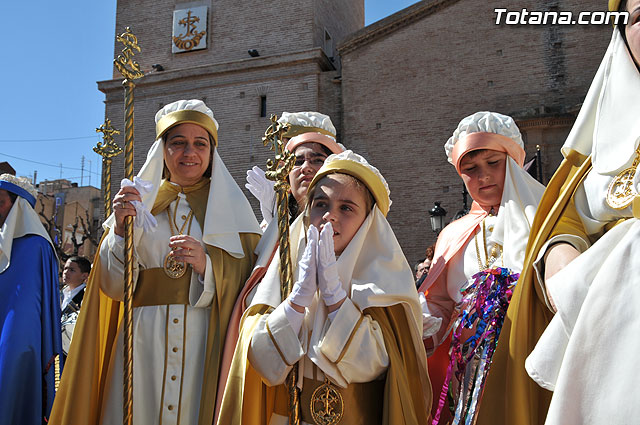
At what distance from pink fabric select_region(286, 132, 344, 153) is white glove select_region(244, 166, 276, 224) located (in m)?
0.32

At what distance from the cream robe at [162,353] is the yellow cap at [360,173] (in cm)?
95

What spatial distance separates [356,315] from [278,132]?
3.78ft

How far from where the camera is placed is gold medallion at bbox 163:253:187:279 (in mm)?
3594

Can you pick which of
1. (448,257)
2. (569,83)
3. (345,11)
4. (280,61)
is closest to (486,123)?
(448,257)

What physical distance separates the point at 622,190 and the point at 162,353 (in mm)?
2504

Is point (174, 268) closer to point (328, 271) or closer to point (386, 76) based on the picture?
point (328, 271)

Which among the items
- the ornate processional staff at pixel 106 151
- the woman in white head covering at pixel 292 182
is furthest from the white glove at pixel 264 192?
the ornate processional staff at pixel 106 151

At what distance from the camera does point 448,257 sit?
12.7 feet

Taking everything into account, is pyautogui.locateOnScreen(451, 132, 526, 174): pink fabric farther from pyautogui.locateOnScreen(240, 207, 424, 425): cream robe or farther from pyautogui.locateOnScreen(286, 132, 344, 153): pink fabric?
pyautogui.locateOnScreen(240, 207, 424, 425): cream robe

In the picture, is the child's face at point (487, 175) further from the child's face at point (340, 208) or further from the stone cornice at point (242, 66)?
the stone cornice at point (242, 66)

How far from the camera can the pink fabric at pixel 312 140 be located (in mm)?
4453

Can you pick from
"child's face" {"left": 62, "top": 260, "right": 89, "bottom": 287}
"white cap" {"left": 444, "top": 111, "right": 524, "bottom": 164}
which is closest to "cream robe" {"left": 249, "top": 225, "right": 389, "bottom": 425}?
"white cap" {"left": 444, "top": 111, "right": 524, "bottom": 164}

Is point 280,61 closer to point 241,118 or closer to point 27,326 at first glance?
point 241,118

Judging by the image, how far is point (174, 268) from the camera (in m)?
3.60
